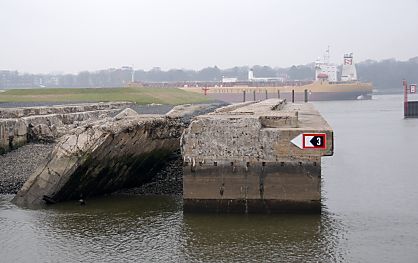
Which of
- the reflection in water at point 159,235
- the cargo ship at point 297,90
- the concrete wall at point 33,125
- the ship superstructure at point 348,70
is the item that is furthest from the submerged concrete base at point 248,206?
the ship superstructure at point 348,70

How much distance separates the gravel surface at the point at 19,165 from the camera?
1535 centimetres

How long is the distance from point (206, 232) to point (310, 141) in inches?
107

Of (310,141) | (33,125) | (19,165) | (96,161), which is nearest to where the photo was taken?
(310,141)

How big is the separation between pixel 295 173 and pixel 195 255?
120 inches

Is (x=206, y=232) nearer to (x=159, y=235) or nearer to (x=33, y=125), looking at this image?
(x=159, y=235)

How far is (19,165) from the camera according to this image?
17.3 m

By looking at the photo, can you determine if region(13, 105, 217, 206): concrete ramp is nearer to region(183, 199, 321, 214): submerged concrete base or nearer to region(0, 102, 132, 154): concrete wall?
region(183, 199, 321, 214): submerged concrete base

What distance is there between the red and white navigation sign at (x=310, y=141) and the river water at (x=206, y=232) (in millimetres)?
1427

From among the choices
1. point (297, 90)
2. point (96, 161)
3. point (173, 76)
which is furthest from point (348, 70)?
point (96, 161)

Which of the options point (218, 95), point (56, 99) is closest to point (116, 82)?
point (218, 95)

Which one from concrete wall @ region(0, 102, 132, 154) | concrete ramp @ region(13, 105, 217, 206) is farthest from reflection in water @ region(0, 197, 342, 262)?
concrete wall @ region(0, 102, 132, 154)

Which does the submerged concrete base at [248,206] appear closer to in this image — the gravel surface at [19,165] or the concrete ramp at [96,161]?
the concrete ramp at [96,161]

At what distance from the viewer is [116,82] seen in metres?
170

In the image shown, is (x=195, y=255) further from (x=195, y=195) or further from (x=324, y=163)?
(x=324, y=163)
